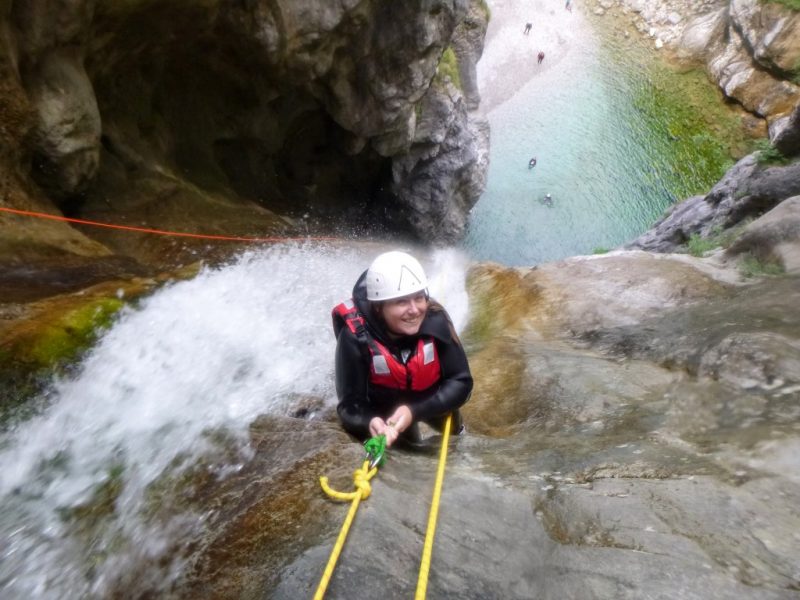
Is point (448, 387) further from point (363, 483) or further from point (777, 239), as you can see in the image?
point (777, 239)

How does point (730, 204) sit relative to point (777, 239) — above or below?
above

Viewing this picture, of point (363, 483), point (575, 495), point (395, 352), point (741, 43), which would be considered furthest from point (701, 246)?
point (741, 43)

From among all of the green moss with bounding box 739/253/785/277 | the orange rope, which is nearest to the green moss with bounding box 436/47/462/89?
the orange rope

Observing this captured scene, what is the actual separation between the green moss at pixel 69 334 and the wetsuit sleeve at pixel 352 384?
11.5ft

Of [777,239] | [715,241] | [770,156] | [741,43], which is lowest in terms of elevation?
[715,241]

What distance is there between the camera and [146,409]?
553 cm

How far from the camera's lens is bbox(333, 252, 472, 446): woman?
3531 mm

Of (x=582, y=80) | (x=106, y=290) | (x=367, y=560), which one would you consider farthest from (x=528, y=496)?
(x=582, y=80)

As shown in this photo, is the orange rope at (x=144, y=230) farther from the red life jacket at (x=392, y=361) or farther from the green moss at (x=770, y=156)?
the green moss at (x=770, y=156)

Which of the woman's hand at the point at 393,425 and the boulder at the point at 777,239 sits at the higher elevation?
the boulder at the point at 777,239

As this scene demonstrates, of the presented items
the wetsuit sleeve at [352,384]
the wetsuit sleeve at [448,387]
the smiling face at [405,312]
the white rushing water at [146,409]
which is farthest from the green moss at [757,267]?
the wetsuit sleeve at [352,384]

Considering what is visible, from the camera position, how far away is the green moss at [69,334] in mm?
5129

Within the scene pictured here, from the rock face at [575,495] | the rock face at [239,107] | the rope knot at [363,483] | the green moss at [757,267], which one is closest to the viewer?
the rock face at [575,495]

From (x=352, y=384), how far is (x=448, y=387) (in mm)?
757
